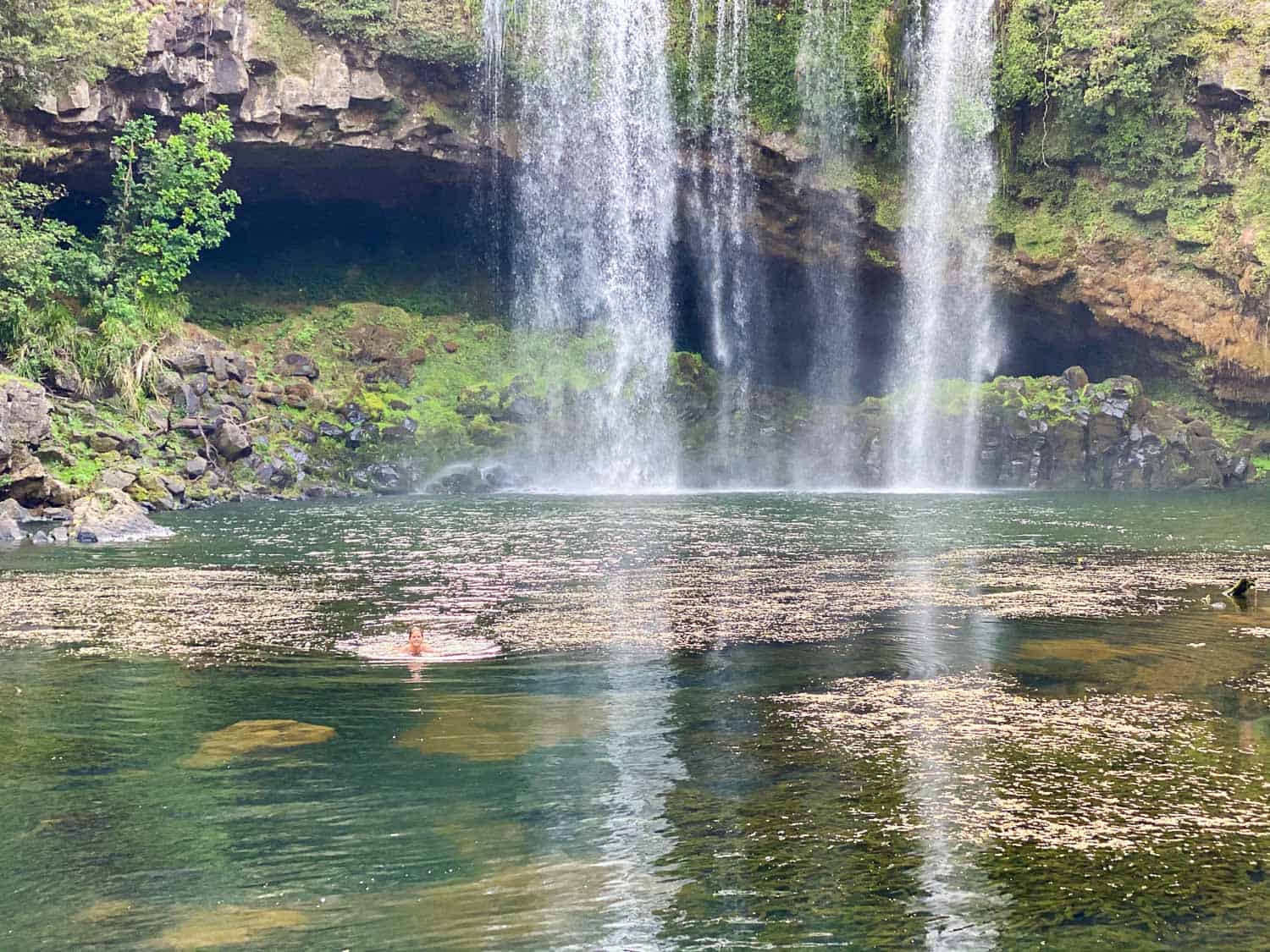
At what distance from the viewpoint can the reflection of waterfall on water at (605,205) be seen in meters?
37.4

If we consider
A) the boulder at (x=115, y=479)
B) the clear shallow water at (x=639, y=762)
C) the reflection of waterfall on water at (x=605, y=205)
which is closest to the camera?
the clear shallow water at (x=639, y=762)

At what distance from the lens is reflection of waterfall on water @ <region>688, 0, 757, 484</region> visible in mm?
36781

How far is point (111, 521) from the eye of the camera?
2167 centimetres

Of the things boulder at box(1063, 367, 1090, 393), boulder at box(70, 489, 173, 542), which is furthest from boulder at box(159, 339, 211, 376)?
boulder at box(1063, 367, 1090, 393)

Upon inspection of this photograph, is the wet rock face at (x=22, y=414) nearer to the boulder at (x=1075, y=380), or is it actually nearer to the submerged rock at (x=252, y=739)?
the submerged rock at (x=252, y=739)

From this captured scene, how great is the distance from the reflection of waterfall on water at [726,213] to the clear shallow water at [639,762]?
2183 cm

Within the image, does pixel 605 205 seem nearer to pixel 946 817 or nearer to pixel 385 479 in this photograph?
pixel 385 479

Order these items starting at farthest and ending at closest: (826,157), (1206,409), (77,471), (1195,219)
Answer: (826,157)
(1206,409)
(1195,219)
(77,471)

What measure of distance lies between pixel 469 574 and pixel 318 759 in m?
8.39

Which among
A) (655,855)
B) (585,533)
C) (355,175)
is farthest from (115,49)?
(655,855)

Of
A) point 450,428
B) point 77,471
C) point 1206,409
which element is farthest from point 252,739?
point 1206,409

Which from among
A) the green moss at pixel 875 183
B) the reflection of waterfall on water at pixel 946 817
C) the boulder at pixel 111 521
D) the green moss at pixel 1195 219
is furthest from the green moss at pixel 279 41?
the reflection of waterfall on water at pixel 946 817

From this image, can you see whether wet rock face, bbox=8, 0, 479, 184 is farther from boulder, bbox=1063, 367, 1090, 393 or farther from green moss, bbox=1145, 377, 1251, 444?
green moss, bbox=1145, 377, 1251, 444

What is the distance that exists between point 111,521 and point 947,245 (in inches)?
970
